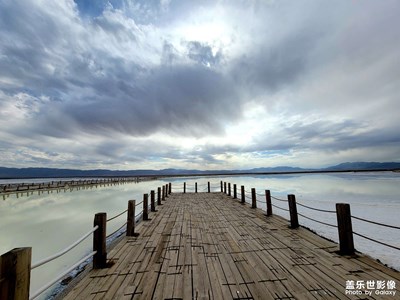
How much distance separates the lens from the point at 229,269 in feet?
15.0

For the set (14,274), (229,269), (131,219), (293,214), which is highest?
Result: (14,274)

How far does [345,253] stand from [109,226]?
41.5 feet

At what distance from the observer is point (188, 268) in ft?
15.3

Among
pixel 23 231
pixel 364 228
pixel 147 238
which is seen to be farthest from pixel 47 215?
pixel 364 228

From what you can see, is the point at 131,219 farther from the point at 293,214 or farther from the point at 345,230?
the point at 345,230

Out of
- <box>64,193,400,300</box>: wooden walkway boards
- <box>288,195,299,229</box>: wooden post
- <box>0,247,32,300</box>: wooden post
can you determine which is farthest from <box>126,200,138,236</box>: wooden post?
<box>288,195,299,229</box>: wooden post

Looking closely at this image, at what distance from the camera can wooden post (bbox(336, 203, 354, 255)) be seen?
209 inches

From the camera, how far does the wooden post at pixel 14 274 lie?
6.77ft

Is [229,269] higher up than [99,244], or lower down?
lower down

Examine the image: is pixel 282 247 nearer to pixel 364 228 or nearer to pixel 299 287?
pixel 299 287

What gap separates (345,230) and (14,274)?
6.71 m

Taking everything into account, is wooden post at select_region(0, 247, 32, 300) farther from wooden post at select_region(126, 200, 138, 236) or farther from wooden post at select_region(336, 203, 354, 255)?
wooden post at select_region(336, 203, 354, 255)

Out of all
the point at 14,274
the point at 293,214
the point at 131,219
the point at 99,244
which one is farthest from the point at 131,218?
the point at 293,214

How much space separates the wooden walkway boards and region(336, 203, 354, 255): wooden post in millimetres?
263
